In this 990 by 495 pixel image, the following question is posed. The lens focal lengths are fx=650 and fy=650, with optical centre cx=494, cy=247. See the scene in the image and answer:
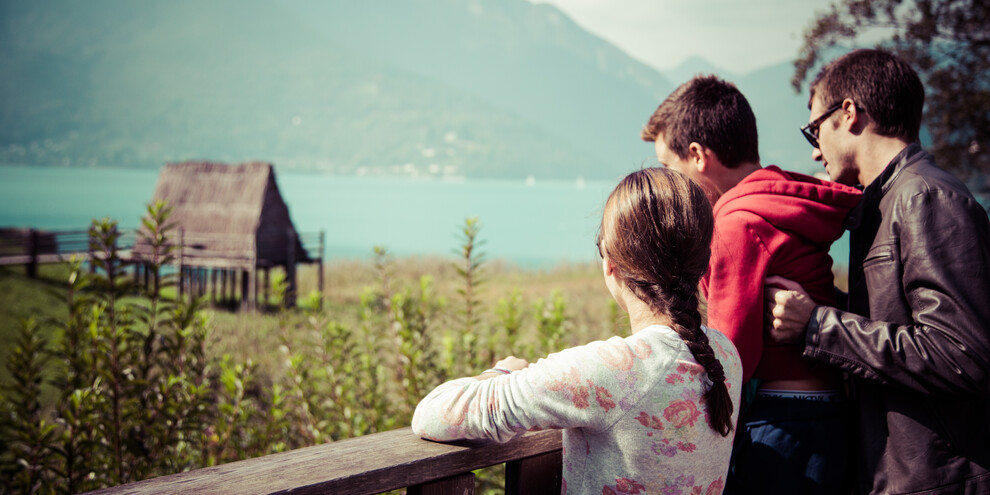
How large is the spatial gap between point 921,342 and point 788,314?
0.29m

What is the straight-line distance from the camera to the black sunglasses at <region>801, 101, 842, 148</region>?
1940 mm

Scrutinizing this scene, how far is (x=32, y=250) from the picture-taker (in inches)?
866

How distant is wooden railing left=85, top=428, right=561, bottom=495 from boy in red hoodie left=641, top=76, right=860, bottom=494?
21.6 inches

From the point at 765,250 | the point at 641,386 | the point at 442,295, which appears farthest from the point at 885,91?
the point at 442,295

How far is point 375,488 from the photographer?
4.22ft

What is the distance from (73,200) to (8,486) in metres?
167

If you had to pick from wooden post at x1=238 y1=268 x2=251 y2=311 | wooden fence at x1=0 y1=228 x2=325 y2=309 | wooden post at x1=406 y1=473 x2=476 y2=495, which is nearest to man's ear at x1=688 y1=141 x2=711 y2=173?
wooden post at x1=406 y1=473 x2=476 y2=495

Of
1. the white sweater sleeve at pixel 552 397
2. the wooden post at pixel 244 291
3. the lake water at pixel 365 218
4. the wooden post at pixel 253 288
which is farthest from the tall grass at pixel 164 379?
the lake water at pixel 365 218

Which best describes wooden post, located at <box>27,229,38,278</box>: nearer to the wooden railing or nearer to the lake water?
the wooden railing

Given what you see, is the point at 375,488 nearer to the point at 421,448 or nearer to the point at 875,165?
the point at 421,448

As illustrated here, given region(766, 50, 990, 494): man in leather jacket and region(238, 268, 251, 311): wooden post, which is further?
region(238, 268, 251, 311): wooden post

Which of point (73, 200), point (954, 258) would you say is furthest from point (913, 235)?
point (73, 200)

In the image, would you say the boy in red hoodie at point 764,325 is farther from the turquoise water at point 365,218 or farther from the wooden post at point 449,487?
the turquoise water at point 365,218

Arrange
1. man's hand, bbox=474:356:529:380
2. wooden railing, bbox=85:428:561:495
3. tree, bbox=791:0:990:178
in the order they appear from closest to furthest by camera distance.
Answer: wooden railing, bbox=85:428:561:495
man's hand, bbox=474:356:529:380
tree, bbox=791:0:990:178
